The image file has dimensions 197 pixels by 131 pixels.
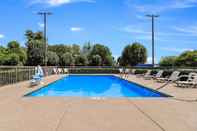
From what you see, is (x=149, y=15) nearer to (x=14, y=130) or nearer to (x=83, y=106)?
(x=83, y=106)

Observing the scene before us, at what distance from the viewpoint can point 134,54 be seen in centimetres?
5866

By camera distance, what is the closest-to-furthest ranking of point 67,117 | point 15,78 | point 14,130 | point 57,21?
point 14,130, point 67,117, point 15,78, point 57,21

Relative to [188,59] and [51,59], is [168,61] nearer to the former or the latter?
[188,59]

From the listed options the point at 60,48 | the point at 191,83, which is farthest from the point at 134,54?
the point at 191,83

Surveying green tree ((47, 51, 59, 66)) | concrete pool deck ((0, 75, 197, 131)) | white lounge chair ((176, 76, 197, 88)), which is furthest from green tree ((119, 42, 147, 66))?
concrete pool deck ((0, 75, 197, 131))

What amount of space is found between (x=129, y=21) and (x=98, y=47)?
2882 cm

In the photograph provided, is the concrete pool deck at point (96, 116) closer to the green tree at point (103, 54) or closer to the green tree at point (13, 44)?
the green tree at point (13, 44)

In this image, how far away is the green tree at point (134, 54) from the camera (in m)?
58.7

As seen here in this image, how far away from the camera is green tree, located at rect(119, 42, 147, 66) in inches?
→ 2309

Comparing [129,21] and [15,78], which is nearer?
[15,78]

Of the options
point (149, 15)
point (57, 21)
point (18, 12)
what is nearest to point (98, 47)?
point (57, 21)

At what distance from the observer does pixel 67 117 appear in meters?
6.73

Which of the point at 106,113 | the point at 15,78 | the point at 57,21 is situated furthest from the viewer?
the point at 57,21

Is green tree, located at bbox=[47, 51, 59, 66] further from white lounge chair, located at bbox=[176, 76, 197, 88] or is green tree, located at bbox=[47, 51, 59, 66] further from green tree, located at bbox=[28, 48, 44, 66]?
white lounge chair, located at bbox=[176, 76, 197, 88]
